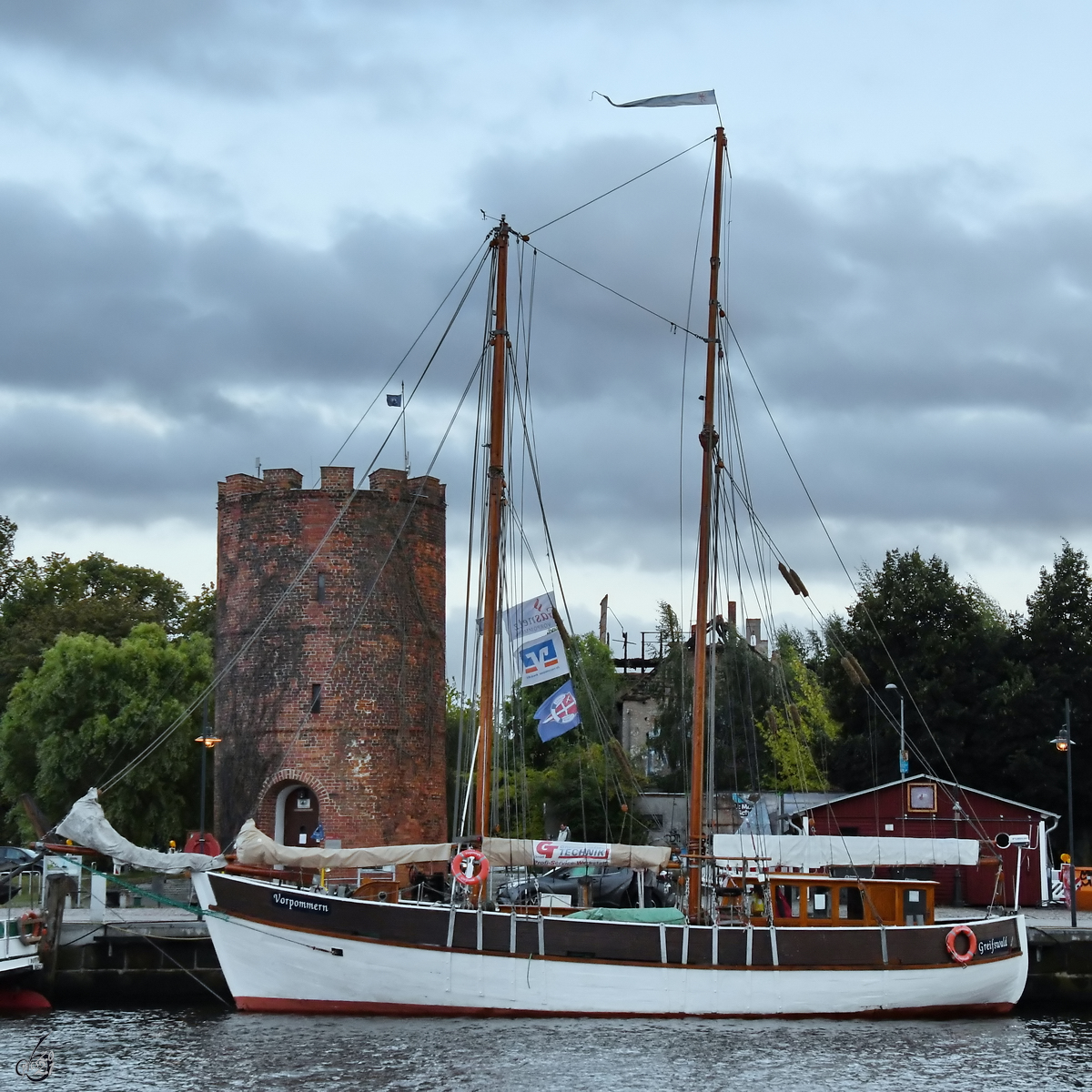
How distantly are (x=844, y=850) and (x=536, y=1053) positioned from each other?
31.0 feet

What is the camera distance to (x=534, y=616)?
34438 millimetres

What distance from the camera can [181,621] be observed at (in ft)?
237

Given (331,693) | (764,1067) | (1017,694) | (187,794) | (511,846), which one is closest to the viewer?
(764,1067)

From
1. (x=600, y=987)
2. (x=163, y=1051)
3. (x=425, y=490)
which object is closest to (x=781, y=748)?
(x=425, y=490)

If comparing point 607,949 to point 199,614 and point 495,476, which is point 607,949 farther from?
point 199,614

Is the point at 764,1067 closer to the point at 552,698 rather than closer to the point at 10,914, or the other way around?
the point at 552,698

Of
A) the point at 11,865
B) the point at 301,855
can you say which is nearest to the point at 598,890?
the point at 301,855

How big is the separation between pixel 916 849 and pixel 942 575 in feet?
95.7

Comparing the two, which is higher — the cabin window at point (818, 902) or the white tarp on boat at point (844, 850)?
the white tarp on boat at point (844, 850)

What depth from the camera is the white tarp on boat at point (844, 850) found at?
32.9 metres

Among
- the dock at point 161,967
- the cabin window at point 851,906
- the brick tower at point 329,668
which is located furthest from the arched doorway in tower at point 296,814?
the cabin window at point 851,906

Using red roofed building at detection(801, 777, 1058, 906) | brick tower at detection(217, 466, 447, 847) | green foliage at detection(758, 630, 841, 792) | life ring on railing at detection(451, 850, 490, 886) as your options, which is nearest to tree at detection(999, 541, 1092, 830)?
green foliage at detection(758, 630, 841, 792)

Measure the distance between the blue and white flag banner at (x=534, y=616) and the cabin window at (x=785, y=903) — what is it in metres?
7.22

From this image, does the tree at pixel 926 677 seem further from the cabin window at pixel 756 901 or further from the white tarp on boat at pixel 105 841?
the white tarp on boat at pixel 105 841
